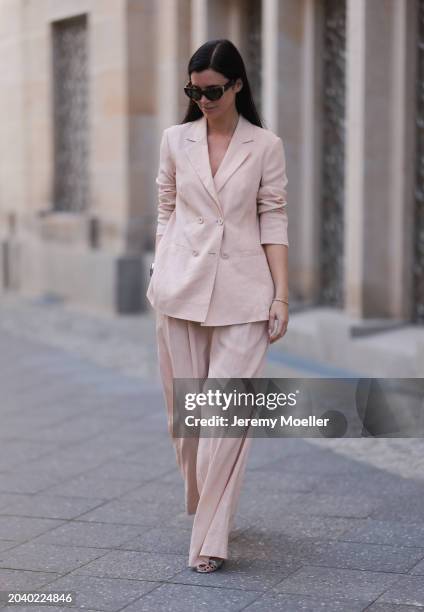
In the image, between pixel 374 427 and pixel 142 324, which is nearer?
pixel 374 427

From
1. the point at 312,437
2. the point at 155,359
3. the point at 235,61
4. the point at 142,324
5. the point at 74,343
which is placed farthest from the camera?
the point at 142,324

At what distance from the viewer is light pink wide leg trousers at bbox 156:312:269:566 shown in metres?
4.36

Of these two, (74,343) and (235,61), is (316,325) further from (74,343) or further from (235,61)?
(235,61)

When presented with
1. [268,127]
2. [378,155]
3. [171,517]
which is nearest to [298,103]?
[268,127]

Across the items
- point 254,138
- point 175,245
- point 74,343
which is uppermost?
point 254,138

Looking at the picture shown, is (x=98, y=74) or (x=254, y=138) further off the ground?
(x=98, y=74)

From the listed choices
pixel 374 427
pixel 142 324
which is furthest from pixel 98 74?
pixel 374 427

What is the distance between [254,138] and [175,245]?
19.3 inches

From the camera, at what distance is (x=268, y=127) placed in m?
9.95

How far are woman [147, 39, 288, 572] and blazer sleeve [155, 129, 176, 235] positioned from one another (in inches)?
0.5

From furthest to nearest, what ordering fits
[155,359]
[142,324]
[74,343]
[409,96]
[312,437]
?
1. [142,324]
2. [74,343]
3. [155,359]
4. [409,96]
5. [312,437]

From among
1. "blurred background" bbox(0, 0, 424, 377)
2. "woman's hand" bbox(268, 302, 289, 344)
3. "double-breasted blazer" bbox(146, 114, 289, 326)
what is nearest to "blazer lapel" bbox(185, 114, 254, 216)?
"double-breasted blazer" bbox(146, 114, 289, 326)

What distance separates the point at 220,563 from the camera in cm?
440

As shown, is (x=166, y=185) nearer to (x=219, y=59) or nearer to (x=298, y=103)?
(x=219, y=59)
